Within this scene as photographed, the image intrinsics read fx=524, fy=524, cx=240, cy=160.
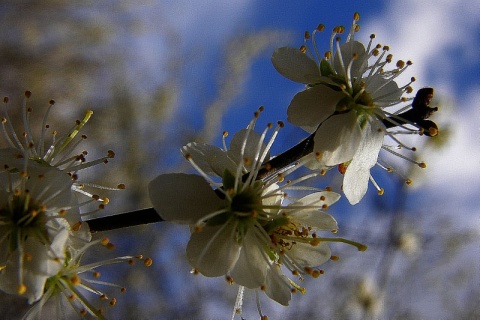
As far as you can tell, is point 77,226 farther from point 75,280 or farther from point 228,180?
point 228,180

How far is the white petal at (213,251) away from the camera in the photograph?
0.97 metres

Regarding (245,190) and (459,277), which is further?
(459,277)

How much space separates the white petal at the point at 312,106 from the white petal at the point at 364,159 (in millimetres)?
94

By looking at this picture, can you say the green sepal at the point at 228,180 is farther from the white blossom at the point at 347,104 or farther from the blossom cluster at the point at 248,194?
the white blossom at the point at 347,104

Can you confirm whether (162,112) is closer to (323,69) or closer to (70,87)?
(70,87)

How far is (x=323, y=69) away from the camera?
115cm

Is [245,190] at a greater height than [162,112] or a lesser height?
greater

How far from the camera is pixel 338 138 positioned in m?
1.05

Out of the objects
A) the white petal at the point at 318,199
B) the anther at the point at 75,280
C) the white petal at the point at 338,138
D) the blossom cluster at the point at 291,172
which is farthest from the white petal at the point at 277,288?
the anther at the point at 75,280

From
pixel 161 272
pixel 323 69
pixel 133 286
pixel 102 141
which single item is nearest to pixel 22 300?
pixel 133 286

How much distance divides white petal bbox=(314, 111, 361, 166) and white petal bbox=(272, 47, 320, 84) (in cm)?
11

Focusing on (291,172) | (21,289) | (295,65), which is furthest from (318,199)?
(21,289)

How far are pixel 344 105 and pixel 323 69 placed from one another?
0.11 metres

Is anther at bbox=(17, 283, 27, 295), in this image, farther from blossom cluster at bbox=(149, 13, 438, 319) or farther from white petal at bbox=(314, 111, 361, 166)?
white petal at bbox=(314, 111, 361, 166)
